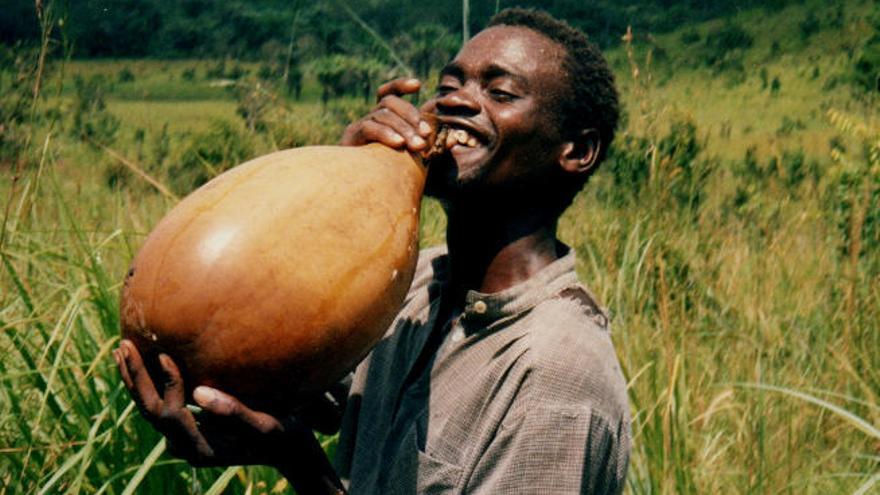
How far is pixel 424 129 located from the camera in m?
1.71

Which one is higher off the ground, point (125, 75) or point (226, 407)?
point (226, 407)

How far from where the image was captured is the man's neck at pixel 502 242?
6.10 ft

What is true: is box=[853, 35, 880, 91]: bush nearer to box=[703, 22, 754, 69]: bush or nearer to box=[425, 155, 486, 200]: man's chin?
box=[425, 155, 486, 200]: man's chin

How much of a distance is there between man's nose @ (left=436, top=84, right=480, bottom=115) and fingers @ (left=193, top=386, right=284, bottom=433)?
0.68m

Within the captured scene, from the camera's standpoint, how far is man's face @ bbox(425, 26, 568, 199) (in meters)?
1.82

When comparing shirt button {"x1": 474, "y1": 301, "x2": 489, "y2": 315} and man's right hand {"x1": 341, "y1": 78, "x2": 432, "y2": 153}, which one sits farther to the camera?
shirt button {"x1": 474, "y1": 301, "x2": 489, "y2": 315}

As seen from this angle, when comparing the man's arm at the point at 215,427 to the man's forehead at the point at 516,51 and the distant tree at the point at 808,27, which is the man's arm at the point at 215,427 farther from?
the distant tree at the point at 808,27

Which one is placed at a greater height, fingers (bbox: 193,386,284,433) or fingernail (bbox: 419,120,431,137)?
fingernail (bbox: 419,120,431,137)

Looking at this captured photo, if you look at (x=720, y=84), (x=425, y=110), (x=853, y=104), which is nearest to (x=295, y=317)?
(x=425, y=110)

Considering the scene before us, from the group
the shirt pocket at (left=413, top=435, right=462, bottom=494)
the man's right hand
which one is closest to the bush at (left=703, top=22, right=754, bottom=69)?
the man's right hand

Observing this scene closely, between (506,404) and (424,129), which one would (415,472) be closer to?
(506,404)

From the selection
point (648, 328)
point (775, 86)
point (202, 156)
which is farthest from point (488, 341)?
point (775, 86)

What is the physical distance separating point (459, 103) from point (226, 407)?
72cm

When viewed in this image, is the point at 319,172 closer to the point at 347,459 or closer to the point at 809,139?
the point at 347,459
